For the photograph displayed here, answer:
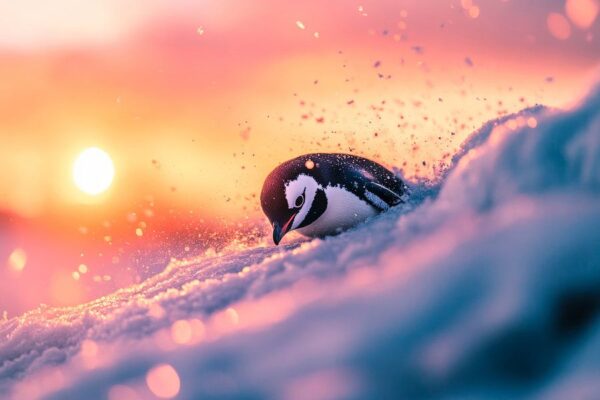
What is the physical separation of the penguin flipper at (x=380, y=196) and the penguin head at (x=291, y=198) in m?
0.35

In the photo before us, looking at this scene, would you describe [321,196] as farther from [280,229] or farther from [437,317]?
[437,317]

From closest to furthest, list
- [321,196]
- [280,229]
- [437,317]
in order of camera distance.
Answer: [437,317], [280,229], [321,196]

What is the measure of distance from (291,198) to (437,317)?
2.87 meters

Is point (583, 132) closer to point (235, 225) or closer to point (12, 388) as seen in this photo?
point (12, 388)

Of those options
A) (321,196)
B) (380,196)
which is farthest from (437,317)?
(380,196)

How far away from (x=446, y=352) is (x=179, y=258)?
4.20 meters

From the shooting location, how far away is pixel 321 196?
4.55 m

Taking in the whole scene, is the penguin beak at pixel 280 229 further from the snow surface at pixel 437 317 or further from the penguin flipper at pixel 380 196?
the snow surface at pixel 437 317

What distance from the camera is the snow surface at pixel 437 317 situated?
4.72 ft

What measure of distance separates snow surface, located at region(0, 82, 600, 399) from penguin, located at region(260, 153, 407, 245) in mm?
2199

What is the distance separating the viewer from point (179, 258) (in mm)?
5449

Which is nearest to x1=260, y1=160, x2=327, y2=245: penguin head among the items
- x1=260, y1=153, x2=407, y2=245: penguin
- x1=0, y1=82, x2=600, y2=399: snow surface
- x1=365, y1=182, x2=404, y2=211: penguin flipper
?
x1=260, y1=153, x2=407, y2=245: penguin

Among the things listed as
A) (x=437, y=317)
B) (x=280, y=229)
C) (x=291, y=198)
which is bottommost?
(x=437, y=317)

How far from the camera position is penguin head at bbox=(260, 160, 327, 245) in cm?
434
